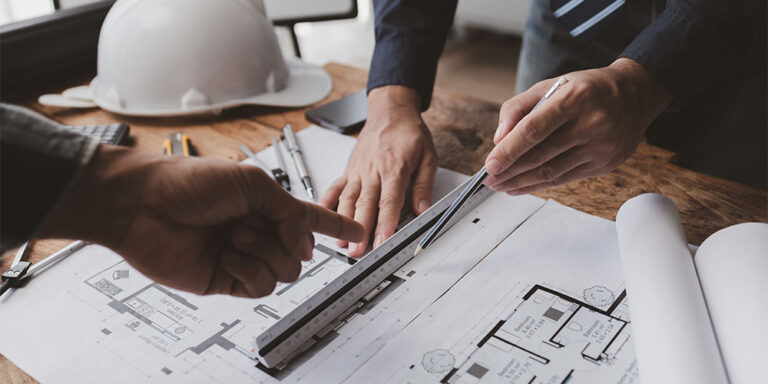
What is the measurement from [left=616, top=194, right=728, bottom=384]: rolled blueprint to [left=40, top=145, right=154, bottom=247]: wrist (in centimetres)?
50

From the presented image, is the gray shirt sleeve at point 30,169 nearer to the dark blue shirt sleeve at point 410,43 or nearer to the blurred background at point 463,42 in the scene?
the dark blue shirt sleeve at point 410,43

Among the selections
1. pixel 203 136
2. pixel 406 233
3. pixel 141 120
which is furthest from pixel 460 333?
pixel 141 120

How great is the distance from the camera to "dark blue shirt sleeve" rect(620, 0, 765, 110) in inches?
30.2

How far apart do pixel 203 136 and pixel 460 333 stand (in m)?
0.67

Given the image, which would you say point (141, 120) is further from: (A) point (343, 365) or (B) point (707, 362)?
(B) point (707, 362)

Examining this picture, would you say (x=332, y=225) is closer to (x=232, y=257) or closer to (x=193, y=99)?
(x=232, y=257)

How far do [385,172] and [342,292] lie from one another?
261mm

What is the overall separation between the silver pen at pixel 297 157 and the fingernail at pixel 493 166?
0.96ft

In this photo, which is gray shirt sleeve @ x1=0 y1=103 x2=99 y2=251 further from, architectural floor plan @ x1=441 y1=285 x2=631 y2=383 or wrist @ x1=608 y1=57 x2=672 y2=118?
wrist @ x1=608 y1=57 x2=672 y2=118

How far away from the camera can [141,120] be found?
1.10m

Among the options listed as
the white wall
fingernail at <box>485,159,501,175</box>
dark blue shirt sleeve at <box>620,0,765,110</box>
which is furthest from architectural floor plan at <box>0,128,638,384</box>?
the white wall

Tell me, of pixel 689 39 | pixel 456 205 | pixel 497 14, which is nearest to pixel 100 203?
pixel 456 205

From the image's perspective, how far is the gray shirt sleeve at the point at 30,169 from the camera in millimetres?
461

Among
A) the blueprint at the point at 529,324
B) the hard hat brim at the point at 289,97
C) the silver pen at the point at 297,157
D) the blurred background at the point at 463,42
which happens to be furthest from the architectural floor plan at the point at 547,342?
the blurred background at the point at 463,42
